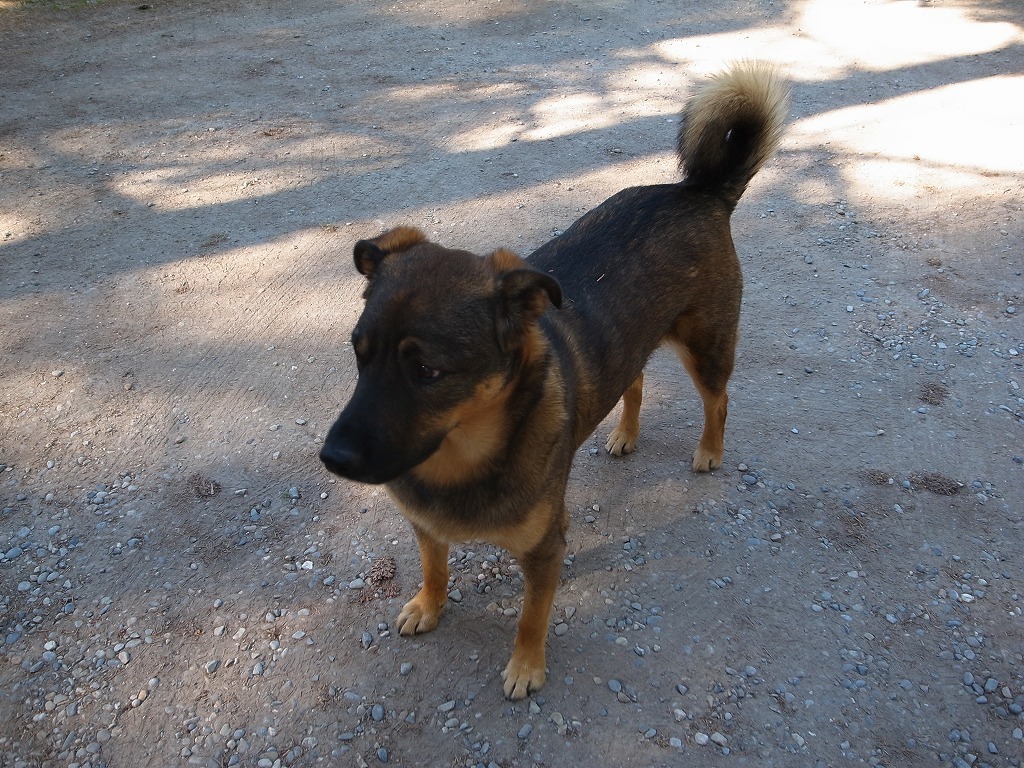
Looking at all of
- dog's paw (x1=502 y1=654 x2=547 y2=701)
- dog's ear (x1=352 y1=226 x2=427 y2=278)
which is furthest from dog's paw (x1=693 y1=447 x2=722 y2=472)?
dog's ear (x1=352 y1=226 x2=427 y2=278)

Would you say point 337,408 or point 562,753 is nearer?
point 562,753

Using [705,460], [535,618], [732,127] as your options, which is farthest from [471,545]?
[732,127]

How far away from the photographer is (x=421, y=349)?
2490 mm

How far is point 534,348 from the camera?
2.83 metres

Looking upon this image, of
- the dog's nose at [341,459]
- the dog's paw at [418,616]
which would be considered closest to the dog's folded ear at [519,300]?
the dog's nose at [341,459]

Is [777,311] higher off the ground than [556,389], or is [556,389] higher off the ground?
[556,389]

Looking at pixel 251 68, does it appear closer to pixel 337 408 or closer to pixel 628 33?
pixel 628 33

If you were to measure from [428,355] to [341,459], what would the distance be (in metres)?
0.45

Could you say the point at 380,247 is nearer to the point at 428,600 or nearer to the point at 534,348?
the point at 534,348

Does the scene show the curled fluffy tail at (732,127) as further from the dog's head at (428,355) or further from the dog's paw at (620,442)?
the dog's head at (428,355)

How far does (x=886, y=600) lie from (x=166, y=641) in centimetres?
350

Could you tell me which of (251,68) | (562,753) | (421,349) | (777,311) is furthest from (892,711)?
(251,68)

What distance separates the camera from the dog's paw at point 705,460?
14.4 feet

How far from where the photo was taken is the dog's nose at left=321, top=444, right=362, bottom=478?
7.86 ft
